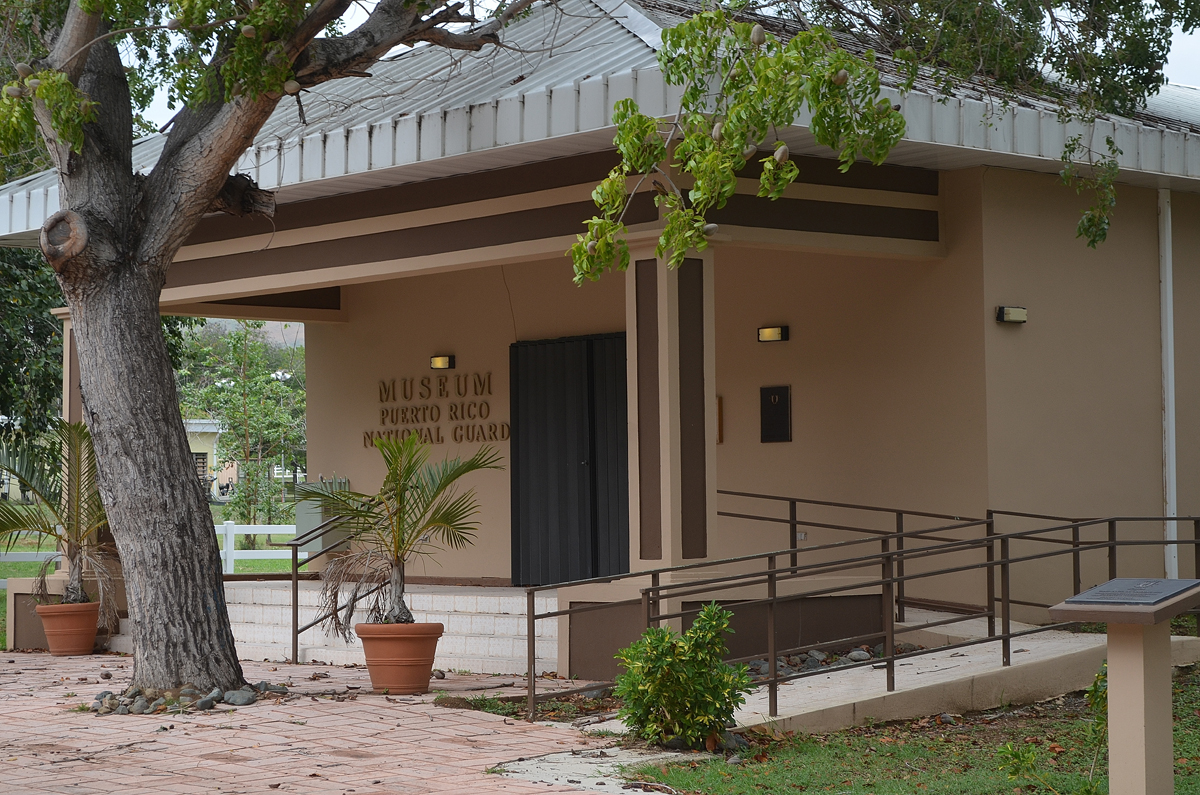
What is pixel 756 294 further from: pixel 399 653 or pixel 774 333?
pixel 399 653

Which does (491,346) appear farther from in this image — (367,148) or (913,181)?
(913,181)

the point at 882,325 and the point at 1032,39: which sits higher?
the point at 1032,39

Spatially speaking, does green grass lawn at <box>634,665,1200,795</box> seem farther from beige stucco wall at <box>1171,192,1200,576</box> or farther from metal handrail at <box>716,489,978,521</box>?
beige stucco wall at <box>1171,192,1200,576</box>

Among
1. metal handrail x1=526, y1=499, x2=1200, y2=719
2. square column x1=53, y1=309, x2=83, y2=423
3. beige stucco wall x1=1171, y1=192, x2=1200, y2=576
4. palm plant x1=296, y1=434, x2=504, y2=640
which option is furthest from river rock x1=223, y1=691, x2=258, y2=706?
beige stucco wall x1=1171, y1=192, x2=1200, y2=576

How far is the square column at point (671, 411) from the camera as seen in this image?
8.52 metres

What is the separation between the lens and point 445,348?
13484 mm

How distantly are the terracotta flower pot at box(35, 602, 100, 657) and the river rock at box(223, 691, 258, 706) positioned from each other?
3982 millimetres

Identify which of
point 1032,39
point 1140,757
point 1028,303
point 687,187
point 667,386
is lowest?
point 1140,757

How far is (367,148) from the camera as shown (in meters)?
9.31

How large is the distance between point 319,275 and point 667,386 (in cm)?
359

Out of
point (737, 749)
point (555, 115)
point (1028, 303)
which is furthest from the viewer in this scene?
point (1028, 303)

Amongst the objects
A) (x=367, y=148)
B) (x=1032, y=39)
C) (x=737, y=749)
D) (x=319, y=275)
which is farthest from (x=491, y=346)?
(x=737, y=749)

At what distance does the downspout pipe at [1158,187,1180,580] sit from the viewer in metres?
10.7

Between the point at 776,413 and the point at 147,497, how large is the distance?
4.98 meters
